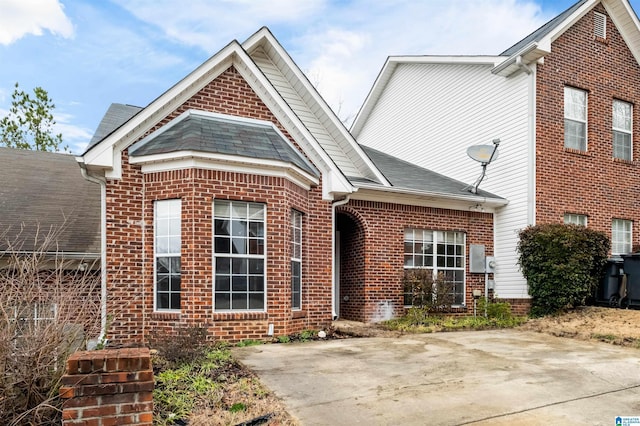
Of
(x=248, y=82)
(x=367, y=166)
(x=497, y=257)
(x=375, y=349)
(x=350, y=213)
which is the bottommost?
(x=375, y=349)

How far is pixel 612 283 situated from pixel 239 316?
9.32 metres

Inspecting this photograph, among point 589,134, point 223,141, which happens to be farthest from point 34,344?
point 589,134

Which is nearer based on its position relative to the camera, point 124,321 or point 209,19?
point 124,321

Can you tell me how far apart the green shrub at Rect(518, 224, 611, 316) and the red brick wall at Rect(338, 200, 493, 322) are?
214cm

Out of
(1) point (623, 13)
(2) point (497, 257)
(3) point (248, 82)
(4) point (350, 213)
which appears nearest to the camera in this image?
(3) point (248, 82)

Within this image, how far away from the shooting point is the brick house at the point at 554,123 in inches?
529

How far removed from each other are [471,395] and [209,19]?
10904 millimetres

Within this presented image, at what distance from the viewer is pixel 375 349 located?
841cm

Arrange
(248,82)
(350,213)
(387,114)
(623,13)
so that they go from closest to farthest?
(248,82)
(350,213)
(623,13)
(387,114)

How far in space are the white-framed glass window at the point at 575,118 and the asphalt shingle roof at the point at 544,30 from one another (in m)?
1.67

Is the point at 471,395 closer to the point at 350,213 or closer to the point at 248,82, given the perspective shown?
the point at 350,213

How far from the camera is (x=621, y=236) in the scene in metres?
15.1

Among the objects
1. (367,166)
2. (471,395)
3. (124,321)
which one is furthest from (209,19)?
(471,395)

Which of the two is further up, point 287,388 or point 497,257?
point 497,257
